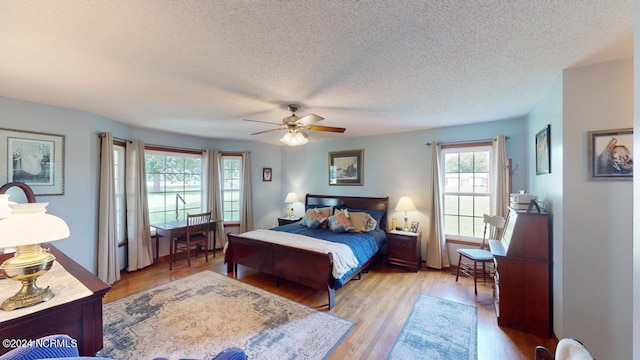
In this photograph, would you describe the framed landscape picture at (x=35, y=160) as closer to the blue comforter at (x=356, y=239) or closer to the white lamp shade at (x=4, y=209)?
the white lamp shade at (x=4, y=209)

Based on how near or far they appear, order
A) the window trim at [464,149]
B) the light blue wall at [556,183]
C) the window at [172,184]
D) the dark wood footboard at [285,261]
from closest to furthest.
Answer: the light blue wall at [556,183] < the dark wood footboard at [285,261] < the window trim at [464,149] < the window at [172,184]

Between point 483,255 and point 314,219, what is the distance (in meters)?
2.60

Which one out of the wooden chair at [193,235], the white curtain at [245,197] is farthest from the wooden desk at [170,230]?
the white curtain at [245,197]

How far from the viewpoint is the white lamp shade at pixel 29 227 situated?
3.82ft

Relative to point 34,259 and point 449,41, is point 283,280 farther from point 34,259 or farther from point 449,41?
point 449,41

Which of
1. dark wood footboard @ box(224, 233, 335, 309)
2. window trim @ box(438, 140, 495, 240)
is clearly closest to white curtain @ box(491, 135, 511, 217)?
window trim @ box(438, 140, 495, 240)

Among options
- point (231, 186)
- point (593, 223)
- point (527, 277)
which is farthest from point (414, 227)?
point (231, 186)

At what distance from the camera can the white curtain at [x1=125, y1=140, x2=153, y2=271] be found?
13.1ft

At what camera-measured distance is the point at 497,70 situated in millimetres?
2008

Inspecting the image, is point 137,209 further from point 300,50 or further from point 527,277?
point 527,277

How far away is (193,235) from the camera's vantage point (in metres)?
4.48

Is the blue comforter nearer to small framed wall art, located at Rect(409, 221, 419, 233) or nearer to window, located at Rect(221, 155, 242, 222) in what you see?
small framed wall art, located at Rect(409, 221, 419, 233)

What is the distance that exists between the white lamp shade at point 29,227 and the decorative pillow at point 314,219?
11.1 feet

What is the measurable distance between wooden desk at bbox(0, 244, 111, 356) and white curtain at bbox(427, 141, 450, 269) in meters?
4.10
